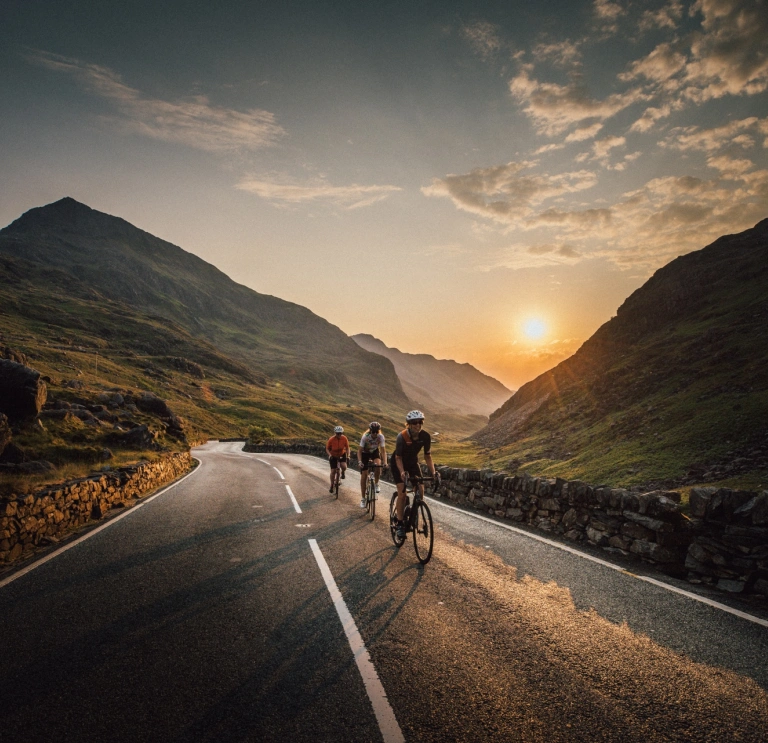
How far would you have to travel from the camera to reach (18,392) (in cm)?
1844

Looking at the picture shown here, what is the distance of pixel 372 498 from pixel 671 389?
39.5 meters

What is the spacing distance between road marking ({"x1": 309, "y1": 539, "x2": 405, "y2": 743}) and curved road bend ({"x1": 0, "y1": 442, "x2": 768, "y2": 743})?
0.06 ft

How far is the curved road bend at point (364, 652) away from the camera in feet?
10.5

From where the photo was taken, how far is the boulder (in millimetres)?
18141

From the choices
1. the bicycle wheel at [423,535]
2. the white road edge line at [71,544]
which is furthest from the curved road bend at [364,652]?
the bicycle wheel at [423,535]

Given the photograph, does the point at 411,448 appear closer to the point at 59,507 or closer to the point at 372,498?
the point at 372,498

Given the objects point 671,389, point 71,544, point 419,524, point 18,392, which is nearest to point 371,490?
point 419,524

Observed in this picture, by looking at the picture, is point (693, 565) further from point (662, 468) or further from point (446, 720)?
point (662, 468)

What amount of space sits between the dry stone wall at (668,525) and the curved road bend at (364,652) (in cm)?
112

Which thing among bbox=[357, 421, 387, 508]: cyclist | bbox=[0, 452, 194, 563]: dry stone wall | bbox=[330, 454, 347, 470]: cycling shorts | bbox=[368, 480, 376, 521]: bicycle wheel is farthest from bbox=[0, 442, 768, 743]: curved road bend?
bbox=[330, 454, 347, 470]: cycling shorts

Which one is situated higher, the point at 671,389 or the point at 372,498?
the point at 671,389

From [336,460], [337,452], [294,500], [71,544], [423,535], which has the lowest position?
[71,544]

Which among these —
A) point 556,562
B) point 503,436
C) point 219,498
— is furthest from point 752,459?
point 503,436

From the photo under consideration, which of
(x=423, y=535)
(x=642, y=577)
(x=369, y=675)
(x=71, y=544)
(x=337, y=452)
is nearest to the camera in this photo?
(x=369, y=675)
